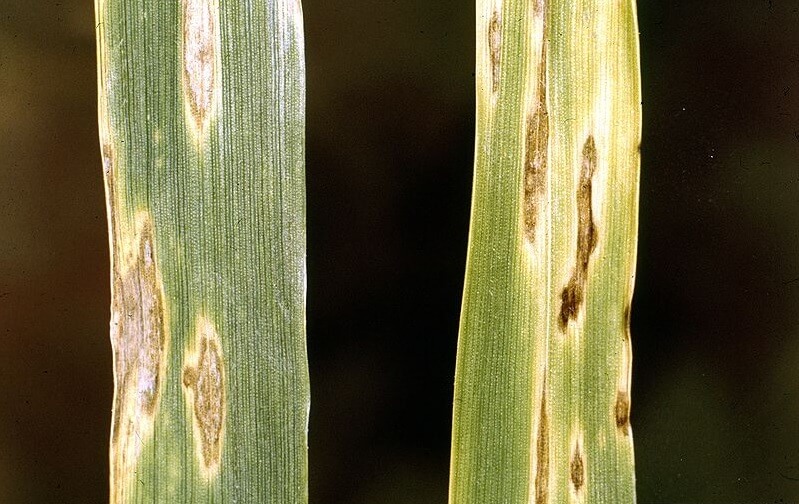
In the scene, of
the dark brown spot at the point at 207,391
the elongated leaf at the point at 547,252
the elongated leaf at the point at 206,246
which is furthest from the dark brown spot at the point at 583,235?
the dark brown spot at the point at 207,391

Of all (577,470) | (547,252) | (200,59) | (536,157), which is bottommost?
(577,470)

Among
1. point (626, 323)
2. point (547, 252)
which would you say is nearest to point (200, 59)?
point (547, 252)

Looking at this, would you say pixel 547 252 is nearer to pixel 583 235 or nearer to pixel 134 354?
pixel 583 235

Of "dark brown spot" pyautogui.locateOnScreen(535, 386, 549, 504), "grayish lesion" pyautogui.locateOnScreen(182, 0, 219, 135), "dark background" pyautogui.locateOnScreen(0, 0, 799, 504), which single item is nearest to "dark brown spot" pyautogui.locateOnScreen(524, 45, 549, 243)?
"dark background" pyautogui.locateOnScreen(0, 0, 799, 504)

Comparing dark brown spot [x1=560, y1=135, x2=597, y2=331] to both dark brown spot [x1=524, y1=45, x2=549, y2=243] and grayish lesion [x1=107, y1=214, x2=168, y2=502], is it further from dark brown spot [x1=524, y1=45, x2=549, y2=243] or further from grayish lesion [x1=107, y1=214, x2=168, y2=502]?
grayish lesion [x1=107, y1=214, x2=168, y2=502]

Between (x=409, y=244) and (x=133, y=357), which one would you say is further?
(x=409, y=244)

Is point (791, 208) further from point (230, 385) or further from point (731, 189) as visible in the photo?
point (230, 385)

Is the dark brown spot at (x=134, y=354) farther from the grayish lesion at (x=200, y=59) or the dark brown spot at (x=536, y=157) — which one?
the dark brown spot at (x=536, y=157)
